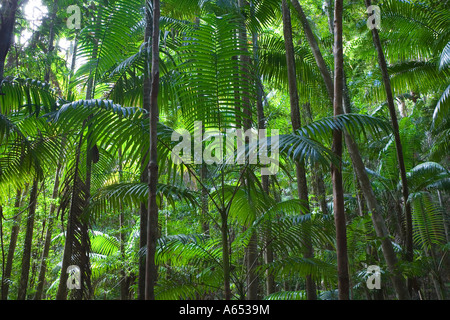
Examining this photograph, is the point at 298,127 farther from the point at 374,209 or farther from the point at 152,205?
the point at 152,205

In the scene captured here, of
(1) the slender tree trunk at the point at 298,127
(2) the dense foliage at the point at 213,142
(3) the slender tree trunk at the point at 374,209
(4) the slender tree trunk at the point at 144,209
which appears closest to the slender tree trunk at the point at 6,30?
(2) the dense foliage at the point at 213,142

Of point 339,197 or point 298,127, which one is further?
point 298,127

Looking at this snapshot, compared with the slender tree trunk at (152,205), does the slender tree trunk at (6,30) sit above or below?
above

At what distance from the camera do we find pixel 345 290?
2.87 metres

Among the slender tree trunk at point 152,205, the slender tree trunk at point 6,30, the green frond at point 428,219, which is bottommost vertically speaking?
the slender tree trunk at point 152,205

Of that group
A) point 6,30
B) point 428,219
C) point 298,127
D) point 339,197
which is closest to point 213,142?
point 298,127

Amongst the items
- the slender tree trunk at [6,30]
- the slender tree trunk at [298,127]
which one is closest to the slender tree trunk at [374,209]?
the slender tree trunk at [298,127]

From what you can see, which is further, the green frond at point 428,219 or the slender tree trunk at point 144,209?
the green frond at point 428,219

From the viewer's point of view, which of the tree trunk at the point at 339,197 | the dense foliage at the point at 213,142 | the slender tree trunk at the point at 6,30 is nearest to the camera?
the tree trunk at the point at 339,197

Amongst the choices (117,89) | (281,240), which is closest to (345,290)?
(281,240)

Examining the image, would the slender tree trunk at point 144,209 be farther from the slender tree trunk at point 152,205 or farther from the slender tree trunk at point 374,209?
the slender tree trunk at point 374,209

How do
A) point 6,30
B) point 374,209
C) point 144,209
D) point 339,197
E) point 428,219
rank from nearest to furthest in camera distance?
point 339,197, point 144,209, point 6,30, point 374,209, point 428,219

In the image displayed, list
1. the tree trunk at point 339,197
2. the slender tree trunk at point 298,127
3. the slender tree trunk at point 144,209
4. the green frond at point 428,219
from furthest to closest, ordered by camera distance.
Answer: the green frond at point 428,219 → the slender tree trunk at point 298,127 → the slender tree trunk at point 144,209 → the tree trunk at point 339,197
